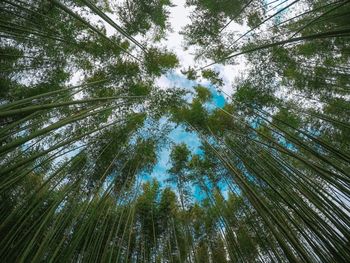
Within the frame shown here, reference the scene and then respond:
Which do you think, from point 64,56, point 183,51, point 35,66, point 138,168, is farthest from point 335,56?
point 35,66

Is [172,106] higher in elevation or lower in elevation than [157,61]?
lower

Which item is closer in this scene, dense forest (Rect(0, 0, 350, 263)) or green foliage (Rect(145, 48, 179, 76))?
dense forest (Rect(0, 0, 350, 263))

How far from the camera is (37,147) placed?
4.49m

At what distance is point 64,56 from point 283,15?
4.07m

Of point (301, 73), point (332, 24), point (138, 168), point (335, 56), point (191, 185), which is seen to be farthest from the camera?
point (191, 185)

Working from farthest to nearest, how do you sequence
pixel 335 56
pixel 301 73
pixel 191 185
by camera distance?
pixel 191 185 < pixel 301 73 < pixel 335 56

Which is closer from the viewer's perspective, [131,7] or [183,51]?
[131,7]

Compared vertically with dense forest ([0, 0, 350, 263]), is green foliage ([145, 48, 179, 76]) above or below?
above

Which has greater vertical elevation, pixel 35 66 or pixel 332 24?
pixel 35 66

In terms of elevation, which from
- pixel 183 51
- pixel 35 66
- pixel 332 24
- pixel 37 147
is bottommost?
pixel 37 147

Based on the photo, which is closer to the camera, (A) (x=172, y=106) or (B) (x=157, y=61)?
(B) (x=157, y=61)

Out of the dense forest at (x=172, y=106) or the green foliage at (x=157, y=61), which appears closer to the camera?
the dense forest at (x=172, y=106)

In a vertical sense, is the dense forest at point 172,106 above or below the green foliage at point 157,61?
below

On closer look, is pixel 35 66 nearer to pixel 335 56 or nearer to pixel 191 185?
pixel 191 185
